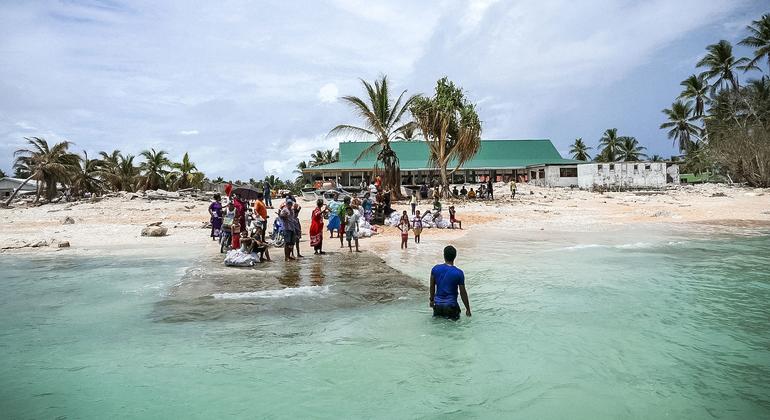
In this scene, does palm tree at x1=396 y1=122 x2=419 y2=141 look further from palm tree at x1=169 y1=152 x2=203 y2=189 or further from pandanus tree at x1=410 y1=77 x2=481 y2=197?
palm tree at x1=169 y1=152 x2=203 y2=189

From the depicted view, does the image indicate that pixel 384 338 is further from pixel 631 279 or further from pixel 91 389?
pixel 631 279

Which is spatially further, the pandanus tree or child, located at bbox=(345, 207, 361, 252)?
the pandanus tree

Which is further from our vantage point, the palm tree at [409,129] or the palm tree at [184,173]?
the palm tree at [184,173]

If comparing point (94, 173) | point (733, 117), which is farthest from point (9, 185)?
point (733, 117)

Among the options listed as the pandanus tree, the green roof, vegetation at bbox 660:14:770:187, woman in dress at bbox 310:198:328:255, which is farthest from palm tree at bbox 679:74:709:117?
woman in dress at bbox 310:198:328:255

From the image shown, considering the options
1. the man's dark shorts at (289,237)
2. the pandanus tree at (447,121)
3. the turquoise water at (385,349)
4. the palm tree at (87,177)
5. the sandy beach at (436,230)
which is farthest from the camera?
the palm tree at (87,177)

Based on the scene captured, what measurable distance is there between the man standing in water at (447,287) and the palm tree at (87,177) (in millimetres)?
40944

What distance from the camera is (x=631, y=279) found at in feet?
32.9

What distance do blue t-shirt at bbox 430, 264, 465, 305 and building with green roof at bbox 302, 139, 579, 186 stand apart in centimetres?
3339

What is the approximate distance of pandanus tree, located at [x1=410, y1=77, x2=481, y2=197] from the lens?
1109 inches

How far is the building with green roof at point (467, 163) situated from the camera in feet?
139

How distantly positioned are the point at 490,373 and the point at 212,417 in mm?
2898

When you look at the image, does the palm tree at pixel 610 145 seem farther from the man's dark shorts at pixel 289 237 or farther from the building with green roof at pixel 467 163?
the man's dark shorts at pixel 289 237

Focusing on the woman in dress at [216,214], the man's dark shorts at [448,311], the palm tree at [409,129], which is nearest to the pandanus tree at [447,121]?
the palm tree at [409,129]
